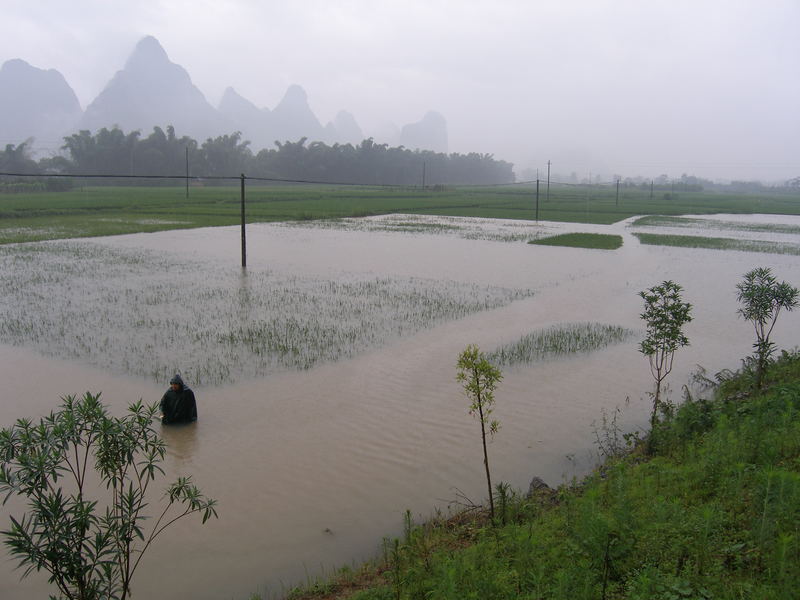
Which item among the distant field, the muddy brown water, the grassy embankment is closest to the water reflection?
the muddy brown water

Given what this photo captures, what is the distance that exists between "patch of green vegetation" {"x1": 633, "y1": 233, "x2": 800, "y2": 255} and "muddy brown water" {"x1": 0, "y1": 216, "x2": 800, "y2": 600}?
467 inches

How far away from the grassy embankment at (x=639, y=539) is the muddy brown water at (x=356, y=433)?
577 millimetres

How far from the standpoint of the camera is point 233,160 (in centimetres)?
7200

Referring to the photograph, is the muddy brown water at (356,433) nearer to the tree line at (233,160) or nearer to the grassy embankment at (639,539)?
the grassy embankment at (639,539)

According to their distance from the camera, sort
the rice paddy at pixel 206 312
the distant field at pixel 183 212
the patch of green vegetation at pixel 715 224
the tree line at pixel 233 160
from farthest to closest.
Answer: the tree line at pixel 233 160, the patch of green vegetation at pixel 715 224, the distant field at pixel 183 212, the rice paddy at pixel 206 312

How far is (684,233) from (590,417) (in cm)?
2539

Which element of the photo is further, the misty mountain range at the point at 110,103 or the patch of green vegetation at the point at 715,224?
the misty mountain range at the point at 110,103

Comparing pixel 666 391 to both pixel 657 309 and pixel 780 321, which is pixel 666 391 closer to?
pixel 657 309

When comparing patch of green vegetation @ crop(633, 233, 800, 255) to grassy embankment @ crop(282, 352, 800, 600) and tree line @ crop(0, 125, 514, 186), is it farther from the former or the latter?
tree line @ crop(0, 125, 514, 186)

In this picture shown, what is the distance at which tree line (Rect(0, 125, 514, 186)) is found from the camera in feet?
202

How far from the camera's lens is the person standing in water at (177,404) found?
658 centimetres

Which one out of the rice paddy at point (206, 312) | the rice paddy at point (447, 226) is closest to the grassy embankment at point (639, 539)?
the rice paddy at point (206, 312)

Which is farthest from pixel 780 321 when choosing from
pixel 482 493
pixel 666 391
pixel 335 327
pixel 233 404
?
pixel 233 404

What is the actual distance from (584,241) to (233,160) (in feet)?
185
